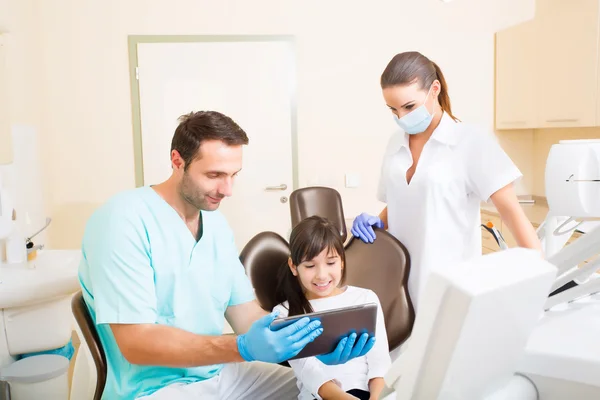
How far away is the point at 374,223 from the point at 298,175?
174 centimetres

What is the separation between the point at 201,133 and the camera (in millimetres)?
1442

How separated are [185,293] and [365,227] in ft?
2.14

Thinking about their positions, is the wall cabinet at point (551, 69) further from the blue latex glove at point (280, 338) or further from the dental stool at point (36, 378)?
the dental stool at point (36, 378)

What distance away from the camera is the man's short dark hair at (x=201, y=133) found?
1.44 meters

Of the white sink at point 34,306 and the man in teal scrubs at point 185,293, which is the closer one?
the man in teal scrubs at point 185,293

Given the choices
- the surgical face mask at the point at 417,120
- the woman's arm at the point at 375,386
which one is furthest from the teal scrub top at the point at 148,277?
the surgical face mask at the point at 417,120

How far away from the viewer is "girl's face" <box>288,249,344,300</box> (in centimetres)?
168

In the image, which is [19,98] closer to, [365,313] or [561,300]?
[365,313]

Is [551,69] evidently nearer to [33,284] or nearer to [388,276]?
[388,276]

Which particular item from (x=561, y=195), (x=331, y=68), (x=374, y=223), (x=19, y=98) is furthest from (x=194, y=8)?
(x=561, y=195)

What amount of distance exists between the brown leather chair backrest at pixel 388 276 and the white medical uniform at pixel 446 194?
2.1 inches

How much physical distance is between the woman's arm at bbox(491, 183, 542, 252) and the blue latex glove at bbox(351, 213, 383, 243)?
38cm

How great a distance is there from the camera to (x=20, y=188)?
2.78 meters

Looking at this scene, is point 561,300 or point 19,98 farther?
point 19,98
